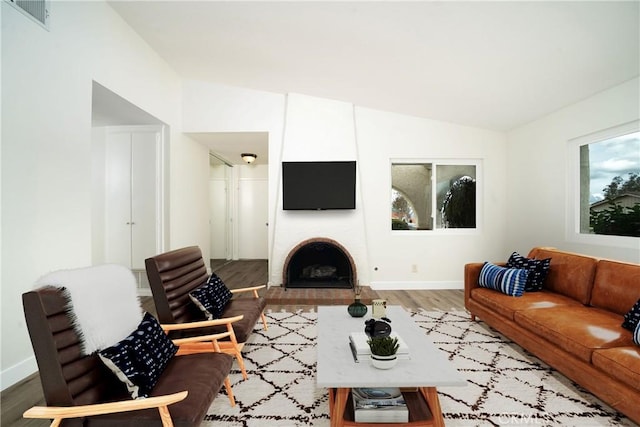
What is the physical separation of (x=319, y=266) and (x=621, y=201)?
366 cm

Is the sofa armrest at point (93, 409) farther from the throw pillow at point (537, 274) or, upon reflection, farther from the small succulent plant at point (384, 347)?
the throw pillow at point (537, 274)

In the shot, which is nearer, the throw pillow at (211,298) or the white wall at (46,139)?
the white wall at (46,139)

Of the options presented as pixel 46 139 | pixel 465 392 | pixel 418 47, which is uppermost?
pixel 418 47

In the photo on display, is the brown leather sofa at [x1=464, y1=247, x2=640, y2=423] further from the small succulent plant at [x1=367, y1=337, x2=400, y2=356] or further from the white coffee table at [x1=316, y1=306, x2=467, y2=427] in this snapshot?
the small succulent plant at [x1=367, y1=337, x2=400, y2=356]

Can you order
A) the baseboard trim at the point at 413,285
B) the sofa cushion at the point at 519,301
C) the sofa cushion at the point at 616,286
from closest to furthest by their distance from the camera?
the sofa cushion at the point at 616,286 → the sofa cushion at the point at 519,301 → the baseboard trim at the point at 413,285

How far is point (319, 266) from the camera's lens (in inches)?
183

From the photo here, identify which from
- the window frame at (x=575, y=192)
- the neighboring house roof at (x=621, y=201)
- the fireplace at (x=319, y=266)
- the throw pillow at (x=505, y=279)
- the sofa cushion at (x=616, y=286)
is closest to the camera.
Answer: the sofa cushion at (x=616, y=286)

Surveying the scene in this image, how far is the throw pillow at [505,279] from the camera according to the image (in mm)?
2725

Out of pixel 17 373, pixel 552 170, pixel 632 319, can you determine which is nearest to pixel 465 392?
pixel 632 319

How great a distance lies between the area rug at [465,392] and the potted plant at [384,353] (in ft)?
1.74

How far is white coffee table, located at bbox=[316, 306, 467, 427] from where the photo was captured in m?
1.37

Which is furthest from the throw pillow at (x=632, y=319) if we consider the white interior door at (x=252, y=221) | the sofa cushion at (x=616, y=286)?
the white interior door at (x=252, y=221)

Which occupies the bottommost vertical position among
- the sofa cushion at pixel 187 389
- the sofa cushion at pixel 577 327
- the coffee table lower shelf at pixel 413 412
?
the coffee table lower shelf at pixel 413 412

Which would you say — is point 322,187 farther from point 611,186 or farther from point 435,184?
point 611,186
